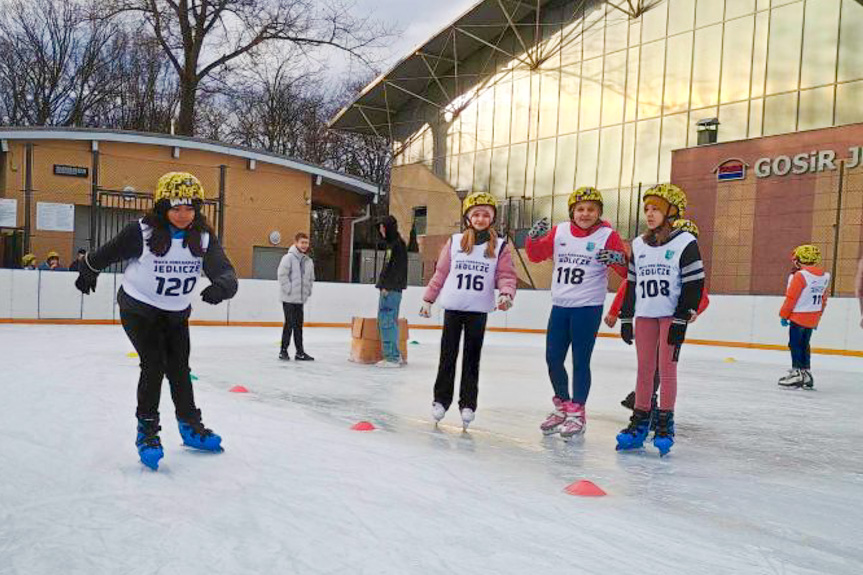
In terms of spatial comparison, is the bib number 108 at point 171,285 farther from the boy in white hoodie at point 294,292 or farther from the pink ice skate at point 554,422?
the boy in white hoodie at point 294,292

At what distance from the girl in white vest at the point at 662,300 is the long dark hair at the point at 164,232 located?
2268mm

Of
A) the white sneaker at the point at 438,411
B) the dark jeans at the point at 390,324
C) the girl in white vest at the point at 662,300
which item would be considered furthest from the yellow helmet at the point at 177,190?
the dark jeans at the point at 390,324

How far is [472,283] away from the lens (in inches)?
177

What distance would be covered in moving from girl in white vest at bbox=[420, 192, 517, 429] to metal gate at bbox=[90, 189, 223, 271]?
10.1 metres

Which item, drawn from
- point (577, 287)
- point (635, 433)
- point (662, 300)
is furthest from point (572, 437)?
point (662, 300)

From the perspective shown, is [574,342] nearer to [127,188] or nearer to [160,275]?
[160,275]

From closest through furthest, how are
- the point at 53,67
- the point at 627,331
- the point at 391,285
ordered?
the point at 627,331, the point at 391,285, the point at 53,67

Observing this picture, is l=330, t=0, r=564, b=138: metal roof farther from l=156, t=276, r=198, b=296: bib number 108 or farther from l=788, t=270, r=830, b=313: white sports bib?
l=156, t=276, r=198, b=296: bib number 108

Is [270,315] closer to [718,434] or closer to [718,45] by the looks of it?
[718,434]

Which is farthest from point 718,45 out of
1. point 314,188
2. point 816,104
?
point 314,188

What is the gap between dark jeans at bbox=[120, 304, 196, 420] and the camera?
332cm

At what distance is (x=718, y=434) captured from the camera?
15.7ft

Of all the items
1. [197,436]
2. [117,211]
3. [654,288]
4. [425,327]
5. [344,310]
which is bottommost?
[425,327]

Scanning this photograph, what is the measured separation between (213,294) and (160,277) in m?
0.27
